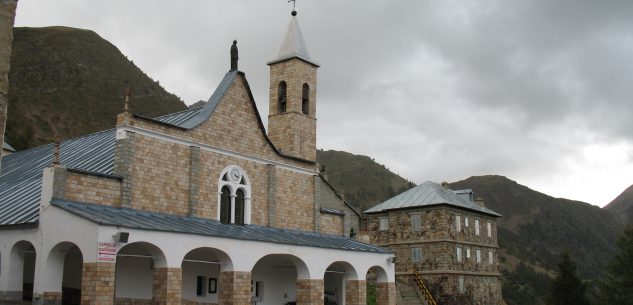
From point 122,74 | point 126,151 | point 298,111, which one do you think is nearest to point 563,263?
point 298,111

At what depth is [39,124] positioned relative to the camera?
66.9 metres

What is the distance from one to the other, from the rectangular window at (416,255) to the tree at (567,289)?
27.8 ft

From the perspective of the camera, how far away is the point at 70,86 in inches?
3255

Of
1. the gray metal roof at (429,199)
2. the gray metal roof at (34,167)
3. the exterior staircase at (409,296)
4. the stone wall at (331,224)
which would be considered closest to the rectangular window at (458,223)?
the gray metal roof at (429,199)

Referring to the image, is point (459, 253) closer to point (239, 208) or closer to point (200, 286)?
point (239, 208)

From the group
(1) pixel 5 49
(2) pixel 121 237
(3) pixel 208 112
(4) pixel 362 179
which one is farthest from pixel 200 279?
(4) pixel 362 179

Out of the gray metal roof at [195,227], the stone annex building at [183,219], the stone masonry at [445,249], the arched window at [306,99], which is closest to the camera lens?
the gray metal roof at [195,227]

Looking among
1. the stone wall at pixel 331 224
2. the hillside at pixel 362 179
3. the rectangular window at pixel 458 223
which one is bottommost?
the stone wall at pixel 331 224

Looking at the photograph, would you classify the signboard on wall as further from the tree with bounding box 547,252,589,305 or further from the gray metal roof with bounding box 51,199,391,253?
the tree with bounding box 547,252,589,305

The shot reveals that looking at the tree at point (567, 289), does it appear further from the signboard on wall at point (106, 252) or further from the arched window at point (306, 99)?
the signboard on wall at point (106, 252)

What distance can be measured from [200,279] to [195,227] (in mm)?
3673

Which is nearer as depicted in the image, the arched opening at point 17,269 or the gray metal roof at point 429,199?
the arched opening at point 17,269

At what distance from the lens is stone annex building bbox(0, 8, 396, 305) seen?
17797mm

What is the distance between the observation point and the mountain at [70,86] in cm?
6900
